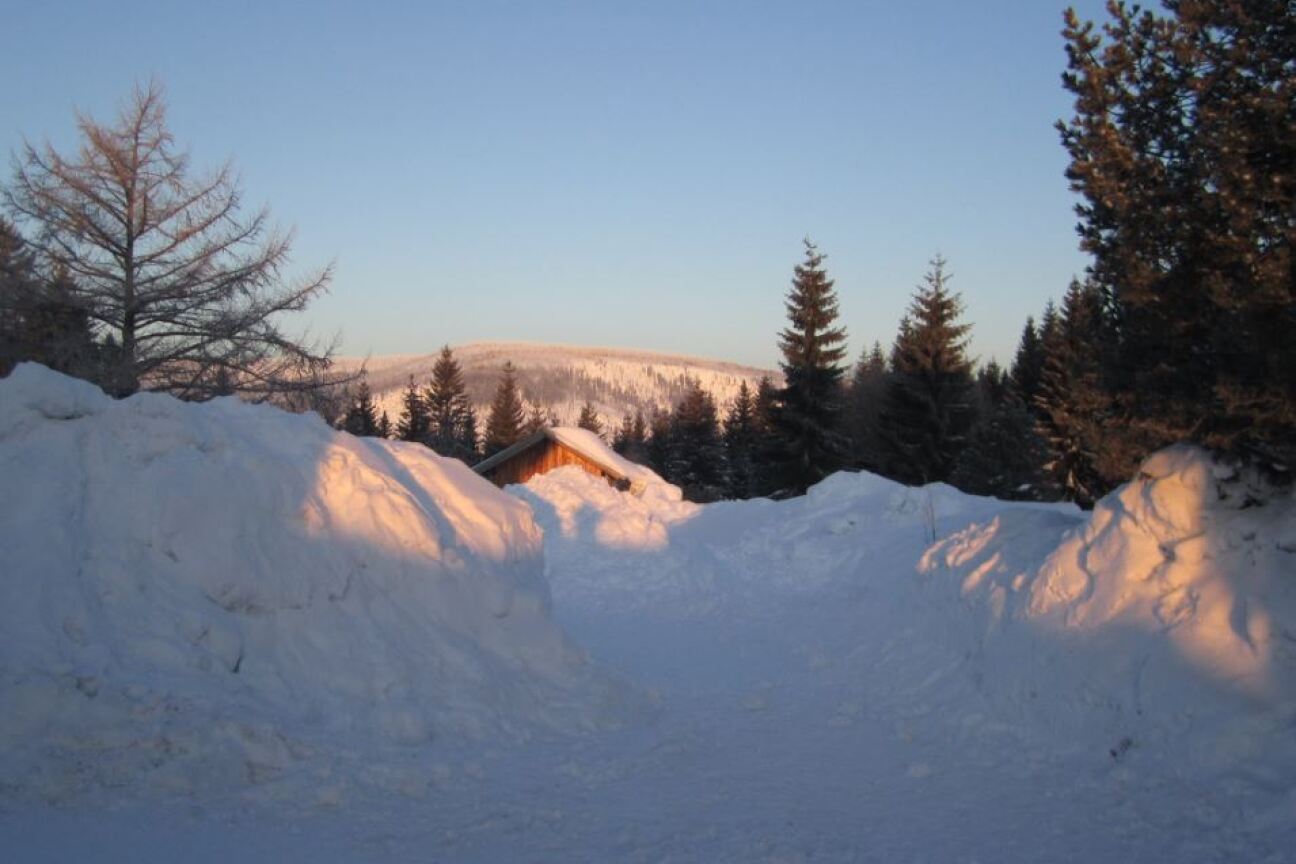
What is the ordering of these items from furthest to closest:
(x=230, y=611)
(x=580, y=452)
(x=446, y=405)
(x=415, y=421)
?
1. (x=415, y=421)
2. (x=446, y=405)
3. (x=580, y=452)
4. (x=230, y=611)

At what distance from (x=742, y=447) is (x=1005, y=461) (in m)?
27.1

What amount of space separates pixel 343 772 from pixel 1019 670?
238 inches

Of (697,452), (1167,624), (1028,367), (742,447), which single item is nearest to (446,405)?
(697,452)

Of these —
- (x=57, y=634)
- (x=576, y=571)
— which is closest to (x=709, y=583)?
(x=576, y=571)

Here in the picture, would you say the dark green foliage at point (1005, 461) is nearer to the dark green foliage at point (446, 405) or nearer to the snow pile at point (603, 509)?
the snow pile at point (603, 509)

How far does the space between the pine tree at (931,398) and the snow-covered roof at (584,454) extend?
10.8 meters

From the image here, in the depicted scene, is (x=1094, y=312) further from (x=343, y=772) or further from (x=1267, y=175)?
(x=343, y=772)

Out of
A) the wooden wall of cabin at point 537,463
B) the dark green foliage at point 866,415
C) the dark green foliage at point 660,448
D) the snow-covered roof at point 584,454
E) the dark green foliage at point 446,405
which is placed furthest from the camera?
the dark green foliage at point 660,448

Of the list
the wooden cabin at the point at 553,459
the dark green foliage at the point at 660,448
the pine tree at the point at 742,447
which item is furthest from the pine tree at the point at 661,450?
the wooden cabin at the point at 553,459

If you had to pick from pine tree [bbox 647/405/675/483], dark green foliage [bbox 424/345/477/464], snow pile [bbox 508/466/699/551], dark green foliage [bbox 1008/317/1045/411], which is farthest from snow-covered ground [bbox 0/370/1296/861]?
pine tree [bbox 647/405/675/483]

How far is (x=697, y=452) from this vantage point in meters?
57.1

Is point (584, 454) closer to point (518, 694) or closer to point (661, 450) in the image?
point (518, 694)

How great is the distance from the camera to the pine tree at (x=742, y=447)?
5274 cm

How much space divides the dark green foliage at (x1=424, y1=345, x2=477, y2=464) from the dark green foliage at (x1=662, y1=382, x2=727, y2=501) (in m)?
14.5
